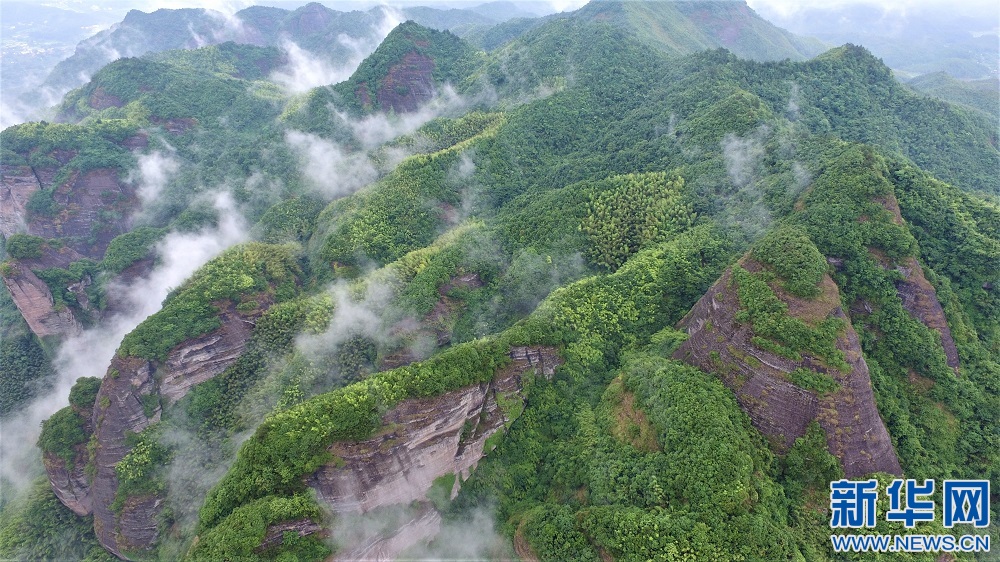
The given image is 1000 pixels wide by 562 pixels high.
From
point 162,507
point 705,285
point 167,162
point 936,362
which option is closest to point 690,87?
point 705,285

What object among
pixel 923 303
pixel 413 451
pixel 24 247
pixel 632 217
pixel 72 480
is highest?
pixel 24 247

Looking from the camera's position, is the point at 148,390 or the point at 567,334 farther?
the point at 148,390

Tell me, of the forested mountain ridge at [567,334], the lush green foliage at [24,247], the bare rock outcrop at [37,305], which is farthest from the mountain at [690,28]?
the bare rock outcrop at [37,305]

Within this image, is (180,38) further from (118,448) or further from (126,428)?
(118,448)

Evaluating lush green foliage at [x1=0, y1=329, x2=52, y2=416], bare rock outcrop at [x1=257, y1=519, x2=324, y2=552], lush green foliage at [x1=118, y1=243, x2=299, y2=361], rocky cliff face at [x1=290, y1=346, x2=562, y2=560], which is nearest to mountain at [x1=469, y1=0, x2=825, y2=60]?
lush green foliage at [x1=118, y1=243, x2=299, y2=361]

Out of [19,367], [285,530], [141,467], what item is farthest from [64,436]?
[285,530]

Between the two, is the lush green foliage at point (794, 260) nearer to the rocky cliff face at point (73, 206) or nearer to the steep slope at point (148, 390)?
the steep slope at point (148, 390)
